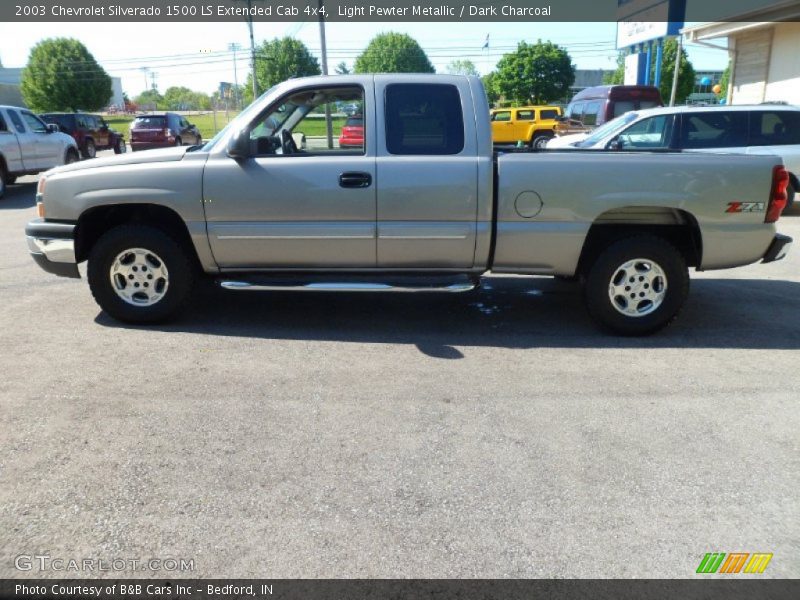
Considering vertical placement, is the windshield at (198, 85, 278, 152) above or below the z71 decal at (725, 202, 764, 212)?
above

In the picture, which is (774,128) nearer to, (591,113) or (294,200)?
(294,200)

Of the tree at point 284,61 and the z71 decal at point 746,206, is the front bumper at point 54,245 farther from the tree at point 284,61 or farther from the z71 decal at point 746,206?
the tree at point 284,61

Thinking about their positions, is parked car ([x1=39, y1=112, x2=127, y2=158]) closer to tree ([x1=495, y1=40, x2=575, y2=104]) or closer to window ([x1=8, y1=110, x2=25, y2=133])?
window ([x1=8, y1=110, x2=25, y2=133])

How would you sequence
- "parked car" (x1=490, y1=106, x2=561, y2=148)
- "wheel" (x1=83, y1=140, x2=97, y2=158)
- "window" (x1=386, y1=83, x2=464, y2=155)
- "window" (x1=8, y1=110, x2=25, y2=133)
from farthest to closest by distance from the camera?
"parked car" (x1=490, y1=106, x2=561, y2=148), "wheel" (x1=83, y1=140, x2=97, y2=158), "window" (x1=8, y1=110, x2=25, y2=133), "window" (x1=386, y1=83, x2=464, y2=155)

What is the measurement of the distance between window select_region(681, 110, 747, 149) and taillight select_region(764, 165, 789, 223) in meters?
5.47

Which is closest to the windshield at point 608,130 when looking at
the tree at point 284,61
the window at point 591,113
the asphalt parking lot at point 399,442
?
the asphalt parking lot at point 399,442

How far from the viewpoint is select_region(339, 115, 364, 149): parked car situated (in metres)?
5.01

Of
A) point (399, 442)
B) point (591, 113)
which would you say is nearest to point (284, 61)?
point (591, 113)

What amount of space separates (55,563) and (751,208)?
16.4 feet

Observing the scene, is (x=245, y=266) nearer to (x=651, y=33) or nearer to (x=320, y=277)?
(x=320, y=277)

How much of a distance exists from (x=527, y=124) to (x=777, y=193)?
22.2 m

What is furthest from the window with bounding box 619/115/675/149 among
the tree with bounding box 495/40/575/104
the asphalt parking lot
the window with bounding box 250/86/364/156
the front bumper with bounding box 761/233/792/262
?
the tree with bounding box 495/40/575/104

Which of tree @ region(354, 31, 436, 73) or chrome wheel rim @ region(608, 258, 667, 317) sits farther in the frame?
tree @ region(354, 31, 436, 73)

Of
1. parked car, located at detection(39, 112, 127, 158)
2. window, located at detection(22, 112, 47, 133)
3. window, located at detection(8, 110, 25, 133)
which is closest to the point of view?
window, located at detection(8, 110, 25, 133)
